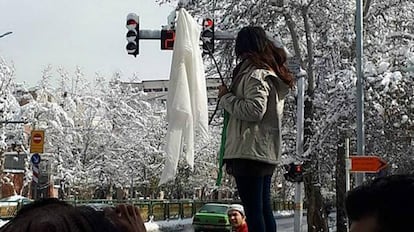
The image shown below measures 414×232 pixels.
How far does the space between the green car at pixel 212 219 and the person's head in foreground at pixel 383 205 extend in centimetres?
2577

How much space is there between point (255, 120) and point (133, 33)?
35.6ft

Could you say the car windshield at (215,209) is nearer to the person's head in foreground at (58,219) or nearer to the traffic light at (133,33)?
the traffic light at (133,33)

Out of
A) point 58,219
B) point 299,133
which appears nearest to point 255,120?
point 58,219

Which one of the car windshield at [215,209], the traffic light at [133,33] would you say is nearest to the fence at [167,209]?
the car windshield at [215,209]

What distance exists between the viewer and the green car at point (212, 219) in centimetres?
2819

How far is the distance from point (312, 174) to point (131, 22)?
10578 mm

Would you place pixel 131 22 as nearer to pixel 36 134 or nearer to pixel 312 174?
pixel 312 174

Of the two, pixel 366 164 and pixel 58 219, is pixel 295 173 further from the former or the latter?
pixel 58 219

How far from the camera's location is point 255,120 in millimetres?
4867

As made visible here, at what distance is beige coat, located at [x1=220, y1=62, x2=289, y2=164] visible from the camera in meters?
4.82

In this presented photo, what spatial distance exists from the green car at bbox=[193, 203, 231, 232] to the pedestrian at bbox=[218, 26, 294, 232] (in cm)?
2297

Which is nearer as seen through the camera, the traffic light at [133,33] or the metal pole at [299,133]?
the traffic light at [133,33]

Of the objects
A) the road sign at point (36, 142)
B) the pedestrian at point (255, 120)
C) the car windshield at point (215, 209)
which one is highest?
the road sign at point (36, 142)

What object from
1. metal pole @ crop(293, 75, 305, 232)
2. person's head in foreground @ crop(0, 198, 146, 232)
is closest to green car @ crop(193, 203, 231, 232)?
metal pole @ crop(293, 75, 305, 232)
